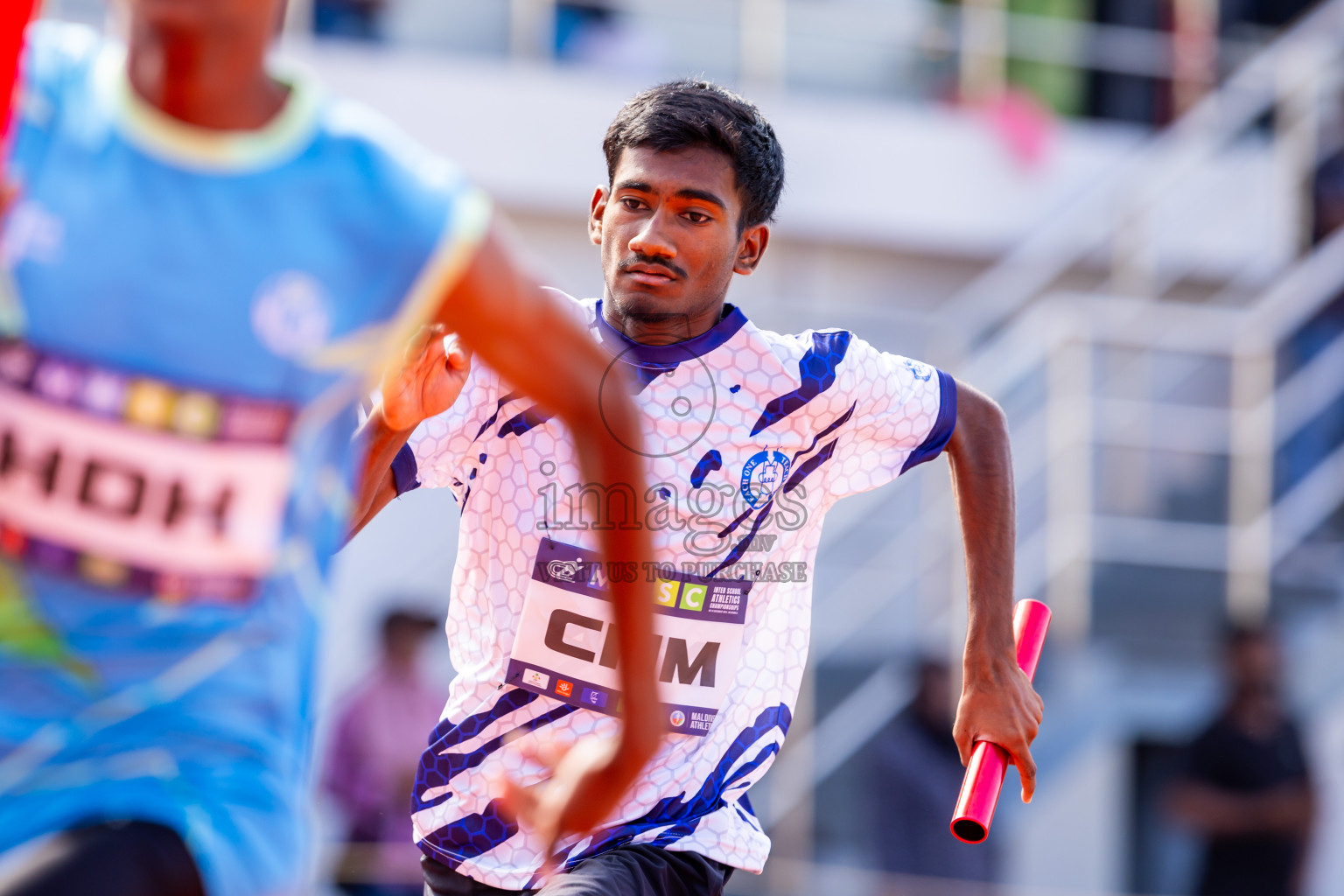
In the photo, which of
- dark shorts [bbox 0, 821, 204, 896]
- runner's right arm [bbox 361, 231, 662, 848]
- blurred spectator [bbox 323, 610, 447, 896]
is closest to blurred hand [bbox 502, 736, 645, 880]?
runner's right arm [bbox 361, 231, 662, 848]

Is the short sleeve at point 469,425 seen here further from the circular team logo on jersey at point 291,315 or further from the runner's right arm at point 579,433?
the circular team logo on jersey at point 291,315

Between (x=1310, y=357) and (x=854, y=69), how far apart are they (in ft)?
13.3

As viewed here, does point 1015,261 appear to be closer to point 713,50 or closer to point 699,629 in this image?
point 713,50

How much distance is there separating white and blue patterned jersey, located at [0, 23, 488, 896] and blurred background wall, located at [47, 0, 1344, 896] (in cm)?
532

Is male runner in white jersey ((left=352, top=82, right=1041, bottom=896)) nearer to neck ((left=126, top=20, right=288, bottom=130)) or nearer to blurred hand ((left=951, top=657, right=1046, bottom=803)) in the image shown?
blurred hand ((left=951, top=657, right=1046, bottom=803))

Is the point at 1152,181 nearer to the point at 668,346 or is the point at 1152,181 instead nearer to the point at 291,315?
the point at 668,346

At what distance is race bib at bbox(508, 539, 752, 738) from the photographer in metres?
3.04

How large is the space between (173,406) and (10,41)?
40cm

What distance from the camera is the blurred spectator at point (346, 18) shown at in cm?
986

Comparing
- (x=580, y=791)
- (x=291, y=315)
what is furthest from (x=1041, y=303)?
(x=291, y=315)

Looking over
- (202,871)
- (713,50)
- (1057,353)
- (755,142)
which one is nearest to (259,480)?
(202,871)

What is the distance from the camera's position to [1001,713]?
316cm

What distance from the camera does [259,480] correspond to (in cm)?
181

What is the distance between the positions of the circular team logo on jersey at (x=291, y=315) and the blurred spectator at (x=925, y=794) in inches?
207
